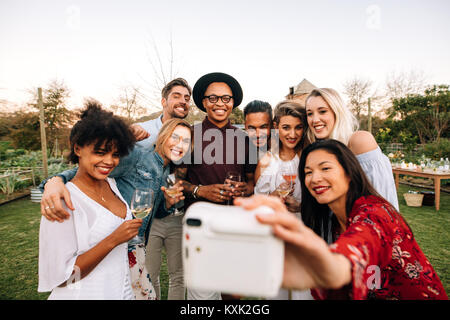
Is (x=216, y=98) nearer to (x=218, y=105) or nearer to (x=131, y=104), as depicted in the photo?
(x=218, y=105)

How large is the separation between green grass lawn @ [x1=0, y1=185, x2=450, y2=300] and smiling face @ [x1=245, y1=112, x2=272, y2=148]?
266cm

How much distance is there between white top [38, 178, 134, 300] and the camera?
4.72ft

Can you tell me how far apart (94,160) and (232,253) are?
1.41 meters

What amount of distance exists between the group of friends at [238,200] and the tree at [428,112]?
732 inches

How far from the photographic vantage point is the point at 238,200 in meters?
0.92

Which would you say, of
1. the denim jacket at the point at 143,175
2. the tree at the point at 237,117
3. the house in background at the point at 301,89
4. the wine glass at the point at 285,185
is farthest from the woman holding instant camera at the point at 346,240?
the house in background at the point at 301,89

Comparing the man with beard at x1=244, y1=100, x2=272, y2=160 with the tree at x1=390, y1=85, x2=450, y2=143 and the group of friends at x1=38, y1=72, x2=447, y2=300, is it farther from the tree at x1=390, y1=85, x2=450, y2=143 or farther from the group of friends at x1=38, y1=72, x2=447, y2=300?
the tree at x1=390, y1=85, x2=450, y2=143

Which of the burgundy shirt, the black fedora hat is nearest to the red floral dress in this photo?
the burgundy shirt

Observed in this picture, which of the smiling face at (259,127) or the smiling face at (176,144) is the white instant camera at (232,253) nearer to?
the smiling face at (176,144)

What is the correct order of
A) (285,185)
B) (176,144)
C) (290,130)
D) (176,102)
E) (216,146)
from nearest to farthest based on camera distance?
1. (285,185)
2. (176,144)
3. (290,130)
4. (216,146)
5. (176,102)

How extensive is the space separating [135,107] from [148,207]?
8666 millimetres

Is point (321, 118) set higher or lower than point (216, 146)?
higher

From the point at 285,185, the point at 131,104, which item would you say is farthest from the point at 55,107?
the point at 285,185
